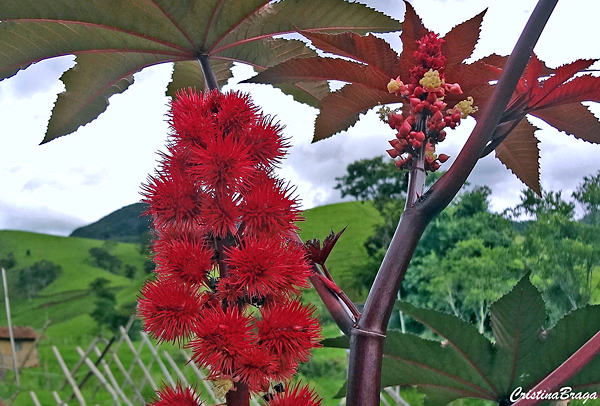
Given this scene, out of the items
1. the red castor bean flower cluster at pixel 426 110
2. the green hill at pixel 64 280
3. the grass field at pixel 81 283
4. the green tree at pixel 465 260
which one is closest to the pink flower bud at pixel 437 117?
the red castor bean flower cluster at pixel 426 110

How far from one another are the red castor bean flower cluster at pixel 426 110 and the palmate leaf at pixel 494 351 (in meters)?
0.18

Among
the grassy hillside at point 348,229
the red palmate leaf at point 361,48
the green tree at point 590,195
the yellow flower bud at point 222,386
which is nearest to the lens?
the yellow flower bud at point 222,386

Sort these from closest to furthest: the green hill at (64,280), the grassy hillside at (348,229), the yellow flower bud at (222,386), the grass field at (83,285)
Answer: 1. the yellow flower bud at (222,386)
2. the grass field at (83,285)
3. the green hill at (64,280)
4. the grassy hillside at (348,229)

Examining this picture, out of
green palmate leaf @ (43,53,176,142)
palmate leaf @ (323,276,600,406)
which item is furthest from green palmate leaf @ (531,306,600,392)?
green palmate leaf @ (43,53,176,142)

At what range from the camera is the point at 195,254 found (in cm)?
34

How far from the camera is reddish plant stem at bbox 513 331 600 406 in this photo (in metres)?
0.39

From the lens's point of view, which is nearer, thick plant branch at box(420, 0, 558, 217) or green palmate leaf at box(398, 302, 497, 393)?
thick plant branch at box(420, 0, 558, 217)

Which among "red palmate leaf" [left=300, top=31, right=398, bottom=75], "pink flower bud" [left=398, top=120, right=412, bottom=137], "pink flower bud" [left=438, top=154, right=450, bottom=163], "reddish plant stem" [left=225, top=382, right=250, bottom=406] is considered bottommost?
"reddish plant stem" [left=225, top=382, right=250, bottom=406]

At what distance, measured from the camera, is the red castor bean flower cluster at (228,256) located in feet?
1.07

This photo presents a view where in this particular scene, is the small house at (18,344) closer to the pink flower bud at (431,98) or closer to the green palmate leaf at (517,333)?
the green palmate leaf at (517,333)

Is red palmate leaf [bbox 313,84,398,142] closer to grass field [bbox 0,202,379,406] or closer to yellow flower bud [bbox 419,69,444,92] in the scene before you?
yellow flower bud [bbox 419,69,444,92]

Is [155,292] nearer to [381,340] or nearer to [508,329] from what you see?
[381,340]

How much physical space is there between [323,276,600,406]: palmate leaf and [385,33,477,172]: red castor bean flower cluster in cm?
18

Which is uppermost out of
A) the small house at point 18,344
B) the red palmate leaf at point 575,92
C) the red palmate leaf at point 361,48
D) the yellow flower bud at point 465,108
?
the red palmate leaf at point 361,48
